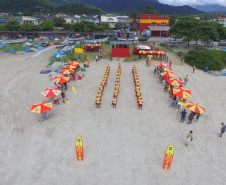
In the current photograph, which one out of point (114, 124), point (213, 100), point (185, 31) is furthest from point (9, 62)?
point (185, 31)

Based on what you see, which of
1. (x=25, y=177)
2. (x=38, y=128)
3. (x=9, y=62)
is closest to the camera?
(x=25, y=177)

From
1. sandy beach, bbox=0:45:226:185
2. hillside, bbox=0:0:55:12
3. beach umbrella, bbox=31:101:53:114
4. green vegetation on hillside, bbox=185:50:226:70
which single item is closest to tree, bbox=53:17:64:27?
sandy beach, bbox=0:45:226:185

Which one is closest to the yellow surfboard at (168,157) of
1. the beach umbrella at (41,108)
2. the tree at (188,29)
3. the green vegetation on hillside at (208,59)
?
the beach umbrella at (41,108)

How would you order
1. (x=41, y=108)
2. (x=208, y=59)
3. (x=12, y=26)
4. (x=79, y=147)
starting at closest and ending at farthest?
(x=79, y=147) < (x=41, y=108) < (x=208, y=59) < (x=12, y=26)

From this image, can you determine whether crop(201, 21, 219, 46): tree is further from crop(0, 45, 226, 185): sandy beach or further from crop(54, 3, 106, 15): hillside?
crop(54, 3, 106, 15): hillside

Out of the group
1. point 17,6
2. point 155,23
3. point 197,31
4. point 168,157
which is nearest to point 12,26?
point 155,23

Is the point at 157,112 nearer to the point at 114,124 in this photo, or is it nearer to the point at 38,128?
the point at 114,124

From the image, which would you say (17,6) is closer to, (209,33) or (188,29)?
(188,29)
